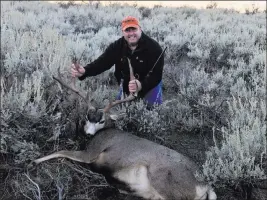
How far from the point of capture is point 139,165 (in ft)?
14.4

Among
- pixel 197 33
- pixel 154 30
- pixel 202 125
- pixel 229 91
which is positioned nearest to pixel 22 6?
pixel 154 30

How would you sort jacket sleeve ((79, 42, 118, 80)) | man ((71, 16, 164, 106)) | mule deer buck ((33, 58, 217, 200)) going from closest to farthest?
mule deer buck ((33, 58, 217, 200)), man ((71, 16, 164, 106)), jacket sleeve ((79, 42, 118, 80))

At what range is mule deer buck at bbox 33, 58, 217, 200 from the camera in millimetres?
4094

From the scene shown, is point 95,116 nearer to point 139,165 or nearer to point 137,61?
point 139,165

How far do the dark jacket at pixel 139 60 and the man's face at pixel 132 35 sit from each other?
11 centimetres

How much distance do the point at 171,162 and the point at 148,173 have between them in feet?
0.84

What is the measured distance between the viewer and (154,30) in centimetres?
1188

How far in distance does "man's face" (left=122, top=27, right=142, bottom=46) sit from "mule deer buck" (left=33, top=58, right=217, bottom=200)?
1371 mm

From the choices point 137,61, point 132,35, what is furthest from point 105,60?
point 132,35

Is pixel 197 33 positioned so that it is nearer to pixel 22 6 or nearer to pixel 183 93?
pixel 183 93

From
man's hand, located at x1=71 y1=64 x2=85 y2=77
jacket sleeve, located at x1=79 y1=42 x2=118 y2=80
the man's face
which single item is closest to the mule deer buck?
man's hand, located at x1=71 y1=64 x2=85 y2=77

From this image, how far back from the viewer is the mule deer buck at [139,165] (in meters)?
4.09

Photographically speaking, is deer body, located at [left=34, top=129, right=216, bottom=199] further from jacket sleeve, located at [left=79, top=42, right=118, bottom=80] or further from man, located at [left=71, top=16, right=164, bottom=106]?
jacket sleeve, located at [left=79, top=42, right=118, bottom=80]

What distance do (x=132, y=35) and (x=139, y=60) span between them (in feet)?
1.32
